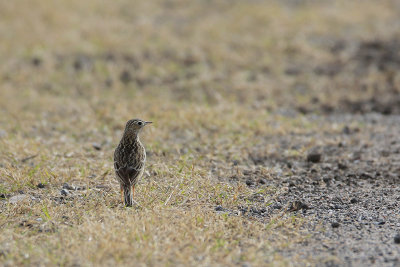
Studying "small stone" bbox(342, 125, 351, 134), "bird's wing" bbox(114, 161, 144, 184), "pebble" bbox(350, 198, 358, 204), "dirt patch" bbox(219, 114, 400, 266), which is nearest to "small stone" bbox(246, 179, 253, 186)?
"dirt patch" bbox(219, 114, 400, 266)

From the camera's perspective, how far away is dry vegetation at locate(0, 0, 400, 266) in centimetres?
587

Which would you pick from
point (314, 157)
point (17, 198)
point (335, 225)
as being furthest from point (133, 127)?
point (314, 157)

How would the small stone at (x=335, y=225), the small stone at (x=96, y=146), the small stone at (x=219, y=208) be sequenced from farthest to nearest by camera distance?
1. the small stone at (x=96, y=146)
2. the small stone at (x=219, y=208)
3. the small stone at (x=335, y=225)

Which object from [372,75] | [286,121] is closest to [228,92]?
[286,121]

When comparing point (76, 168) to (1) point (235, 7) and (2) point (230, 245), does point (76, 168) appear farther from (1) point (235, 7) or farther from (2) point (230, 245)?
(1) point (235, 7)

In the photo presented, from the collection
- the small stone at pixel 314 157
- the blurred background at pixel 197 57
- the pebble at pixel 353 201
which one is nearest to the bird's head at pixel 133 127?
the pebble at pixel 353 201

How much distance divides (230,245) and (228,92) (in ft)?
25.7

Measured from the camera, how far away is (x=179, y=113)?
11.5 metres

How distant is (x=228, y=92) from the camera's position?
43.8 feet

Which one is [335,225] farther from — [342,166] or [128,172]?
[342,166]

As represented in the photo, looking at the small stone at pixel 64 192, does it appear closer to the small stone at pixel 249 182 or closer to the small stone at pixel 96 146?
the small stone at pixel 96 146

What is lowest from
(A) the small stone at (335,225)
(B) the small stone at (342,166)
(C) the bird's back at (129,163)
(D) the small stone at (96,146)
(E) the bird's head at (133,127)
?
(A) the small stone at (335,225)

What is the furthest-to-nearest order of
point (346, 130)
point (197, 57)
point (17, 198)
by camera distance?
point (197, 57) < point (346, 130) < point (17, 198)

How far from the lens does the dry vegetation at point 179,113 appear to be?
19.2 ft
